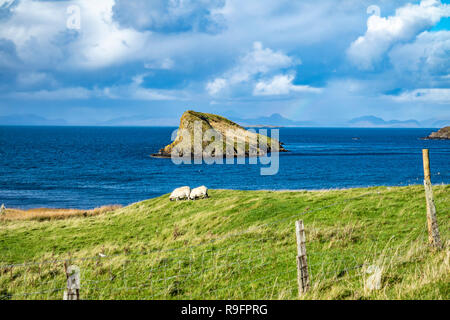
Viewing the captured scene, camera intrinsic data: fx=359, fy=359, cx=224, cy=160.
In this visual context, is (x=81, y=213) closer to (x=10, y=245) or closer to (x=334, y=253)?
(x=10, y=245)

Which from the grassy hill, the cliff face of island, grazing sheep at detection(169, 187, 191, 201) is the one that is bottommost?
the grassy hill

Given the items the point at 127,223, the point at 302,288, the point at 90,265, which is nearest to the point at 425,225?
the point at 302,288

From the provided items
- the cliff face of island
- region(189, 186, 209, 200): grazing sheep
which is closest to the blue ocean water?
the cliff face of island

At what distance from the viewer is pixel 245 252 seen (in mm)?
15141

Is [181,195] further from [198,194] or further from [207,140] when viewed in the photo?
[207,140]

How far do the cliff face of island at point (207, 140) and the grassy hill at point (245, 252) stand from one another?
320 feet

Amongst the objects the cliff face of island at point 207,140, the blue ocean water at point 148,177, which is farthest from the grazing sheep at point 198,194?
the cliff face of island at point 207,140

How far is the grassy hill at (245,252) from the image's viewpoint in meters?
10.5

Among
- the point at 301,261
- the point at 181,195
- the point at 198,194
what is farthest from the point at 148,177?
the point at 301,261

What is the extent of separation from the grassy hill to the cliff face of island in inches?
3836

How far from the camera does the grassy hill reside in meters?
10.5

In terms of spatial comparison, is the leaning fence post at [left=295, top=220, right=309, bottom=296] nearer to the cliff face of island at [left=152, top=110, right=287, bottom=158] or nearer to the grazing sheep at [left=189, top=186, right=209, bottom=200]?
the grazing sheep at [left=189, top=186, right=209, bottom=200]

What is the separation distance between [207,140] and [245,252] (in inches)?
4487

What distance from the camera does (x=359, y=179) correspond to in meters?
78.6
